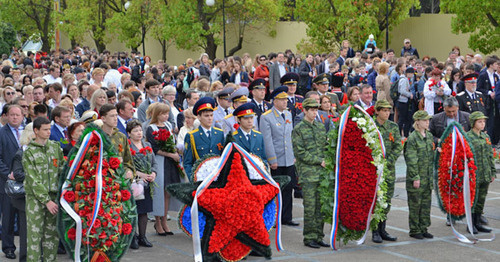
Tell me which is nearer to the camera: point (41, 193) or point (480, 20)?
point (41, 193)

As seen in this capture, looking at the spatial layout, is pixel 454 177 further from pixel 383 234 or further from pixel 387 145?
pixel 383 234

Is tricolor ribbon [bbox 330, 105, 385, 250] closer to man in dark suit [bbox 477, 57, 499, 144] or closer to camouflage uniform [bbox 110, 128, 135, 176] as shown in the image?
camouflage uniform [bbox 110, 128, 135, 176]

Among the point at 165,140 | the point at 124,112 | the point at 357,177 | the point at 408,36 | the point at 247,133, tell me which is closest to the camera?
the point at 357,177

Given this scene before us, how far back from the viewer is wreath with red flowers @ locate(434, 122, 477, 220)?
1115cm

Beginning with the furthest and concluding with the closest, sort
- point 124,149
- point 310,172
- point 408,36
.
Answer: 1. point 408,36
2. point 310,172
3. point 124,149

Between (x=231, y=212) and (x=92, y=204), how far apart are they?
1.60 meters

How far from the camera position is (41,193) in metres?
8.79

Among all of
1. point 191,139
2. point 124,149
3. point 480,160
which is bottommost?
point 480,160

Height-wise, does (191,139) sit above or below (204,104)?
below

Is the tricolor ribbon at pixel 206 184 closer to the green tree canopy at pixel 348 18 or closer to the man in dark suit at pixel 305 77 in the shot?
the man in dark suit at pixel 305 77

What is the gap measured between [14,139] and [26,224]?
1.35 m

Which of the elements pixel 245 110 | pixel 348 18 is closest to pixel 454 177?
pixel 245 110

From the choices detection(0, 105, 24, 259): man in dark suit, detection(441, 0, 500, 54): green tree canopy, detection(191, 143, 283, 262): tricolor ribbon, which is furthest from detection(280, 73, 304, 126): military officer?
detection(441, 0, 500, 54): green tree canopy

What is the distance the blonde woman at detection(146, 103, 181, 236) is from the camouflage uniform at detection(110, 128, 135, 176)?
1.16 metres
